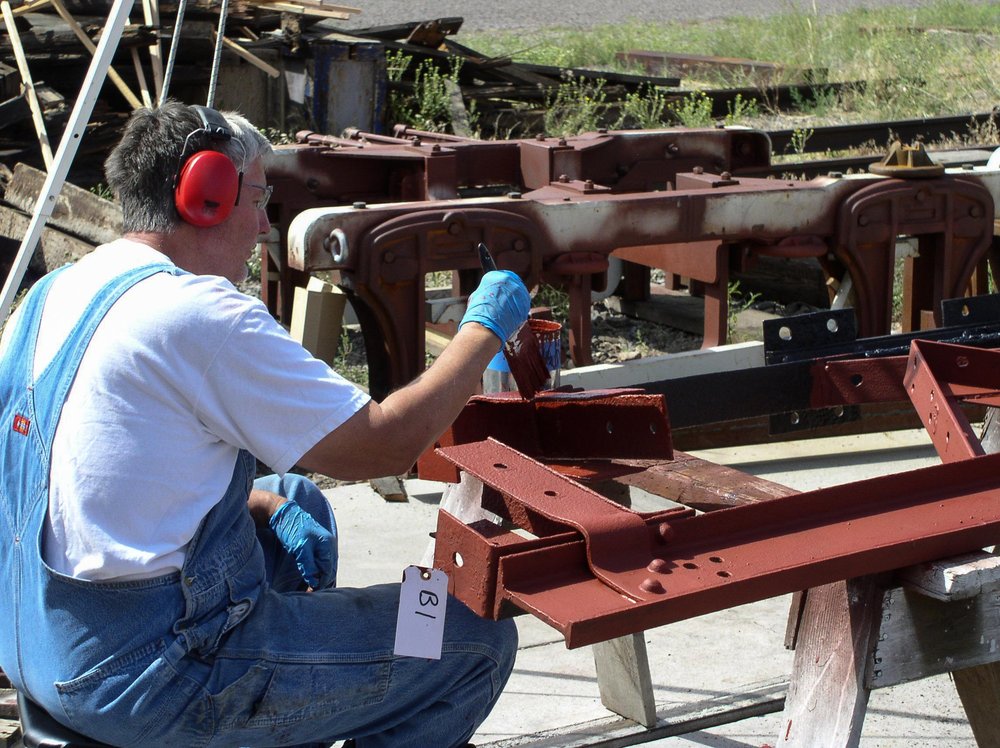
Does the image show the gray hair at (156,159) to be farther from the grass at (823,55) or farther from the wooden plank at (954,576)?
the grass at (823,55)

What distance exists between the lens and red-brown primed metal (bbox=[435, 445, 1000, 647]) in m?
1.73

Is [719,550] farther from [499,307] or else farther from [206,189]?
[206,189]

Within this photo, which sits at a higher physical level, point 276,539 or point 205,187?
point 205,187

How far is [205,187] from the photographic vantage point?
211cm

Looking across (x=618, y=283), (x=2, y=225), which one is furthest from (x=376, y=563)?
(x=2, y=225)

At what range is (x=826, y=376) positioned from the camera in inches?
111

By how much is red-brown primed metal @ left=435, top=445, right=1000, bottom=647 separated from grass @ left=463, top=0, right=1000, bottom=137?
7.26 m

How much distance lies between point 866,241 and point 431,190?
1.74 m

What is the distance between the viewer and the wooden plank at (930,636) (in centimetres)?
198

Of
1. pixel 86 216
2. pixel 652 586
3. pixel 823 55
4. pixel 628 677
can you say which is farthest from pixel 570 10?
pixel 652 586

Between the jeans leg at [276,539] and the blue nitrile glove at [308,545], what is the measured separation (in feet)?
0.06

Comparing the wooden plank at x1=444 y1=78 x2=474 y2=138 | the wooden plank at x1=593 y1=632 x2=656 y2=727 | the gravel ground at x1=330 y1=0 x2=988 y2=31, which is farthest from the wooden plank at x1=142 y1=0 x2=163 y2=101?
the gravel ground at x1=330 y1=0 x2=988 y2=31

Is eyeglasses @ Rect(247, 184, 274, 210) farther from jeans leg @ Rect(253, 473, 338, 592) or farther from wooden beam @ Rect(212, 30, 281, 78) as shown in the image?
wooden beam @ Rect(212, 30, 281, 78)

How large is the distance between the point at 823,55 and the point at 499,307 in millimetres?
13882
